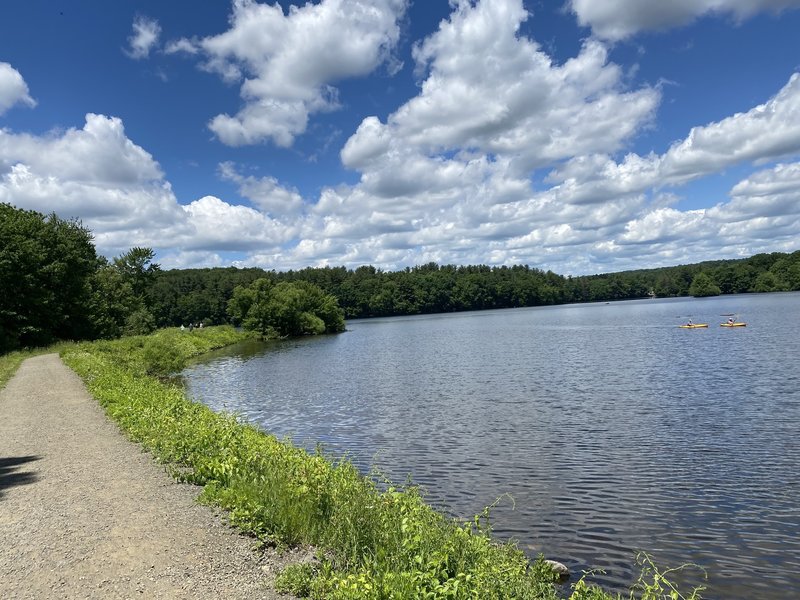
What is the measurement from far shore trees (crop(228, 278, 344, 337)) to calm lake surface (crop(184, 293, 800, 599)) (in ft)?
172

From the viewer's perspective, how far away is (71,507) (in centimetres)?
970

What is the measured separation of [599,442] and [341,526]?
517 inches

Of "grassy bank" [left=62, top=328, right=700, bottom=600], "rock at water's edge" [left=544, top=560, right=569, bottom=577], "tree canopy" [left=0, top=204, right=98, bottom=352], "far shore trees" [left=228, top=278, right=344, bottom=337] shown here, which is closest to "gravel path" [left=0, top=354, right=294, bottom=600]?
"grassy bank" [left=62, top=328, right=700, bottom=600]

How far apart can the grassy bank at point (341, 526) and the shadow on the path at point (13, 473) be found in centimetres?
247

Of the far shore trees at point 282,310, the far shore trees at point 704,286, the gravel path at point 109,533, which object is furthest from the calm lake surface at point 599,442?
the far shore trees at point 704,286

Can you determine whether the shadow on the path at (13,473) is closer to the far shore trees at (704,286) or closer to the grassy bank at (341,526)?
the grassy bank at (341,526)

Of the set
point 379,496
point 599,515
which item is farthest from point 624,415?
point 379,496

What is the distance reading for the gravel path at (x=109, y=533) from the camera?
6.91 m

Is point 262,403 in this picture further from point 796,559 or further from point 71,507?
point 796,559

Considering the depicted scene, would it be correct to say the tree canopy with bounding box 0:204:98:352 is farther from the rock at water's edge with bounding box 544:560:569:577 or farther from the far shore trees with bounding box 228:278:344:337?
the rock at water's edge with bounding box 544:560:569:577

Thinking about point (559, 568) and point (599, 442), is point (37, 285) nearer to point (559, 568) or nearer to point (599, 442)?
point (599, 442)

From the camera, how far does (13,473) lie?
1205 cm

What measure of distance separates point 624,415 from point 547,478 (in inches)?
345

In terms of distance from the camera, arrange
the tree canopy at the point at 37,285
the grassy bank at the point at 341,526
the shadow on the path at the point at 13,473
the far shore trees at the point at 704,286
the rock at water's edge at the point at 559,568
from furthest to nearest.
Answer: the far shore trees at the point at 704,286, the tree canopy at the point at 37,285, the shadow on the path at the point at 13,473, the rock at water's edge at the point at 559,568, the grassy bank at the point at 341,526
